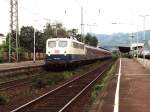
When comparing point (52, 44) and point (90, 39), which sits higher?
point (90, 39)

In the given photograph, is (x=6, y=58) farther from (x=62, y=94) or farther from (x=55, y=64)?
(x=62, y=94)

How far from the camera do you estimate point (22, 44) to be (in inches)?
3607

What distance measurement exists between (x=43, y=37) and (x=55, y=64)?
55.5 m

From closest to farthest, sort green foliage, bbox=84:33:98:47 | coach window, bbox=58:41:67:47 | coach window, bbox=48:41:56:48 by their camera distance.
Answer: coach window, bbox=58:41:67:47
coach window, bbox=48:41:56:48
green foliage, bbox=84:33:98:47

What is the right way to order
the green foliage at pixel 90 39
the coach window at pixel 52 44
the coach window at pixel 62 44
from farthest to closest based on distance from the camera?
the green foliage at pixel 90 39 → the coach window at pixel 52 44 → the coach window at pixel 62 44

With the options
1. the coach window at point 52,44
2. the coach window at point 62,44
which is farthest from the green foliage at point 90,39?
the coach window at point 62,44

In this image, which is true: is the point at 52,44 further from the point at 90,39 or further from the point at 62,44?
the point at 90,39

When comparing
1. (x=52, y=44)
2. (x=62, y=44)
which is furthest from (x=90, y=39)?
(x=62, y=44)

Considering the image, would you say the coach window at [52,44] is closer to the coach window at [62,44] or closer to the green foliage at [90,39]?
the coach window at [62,44]

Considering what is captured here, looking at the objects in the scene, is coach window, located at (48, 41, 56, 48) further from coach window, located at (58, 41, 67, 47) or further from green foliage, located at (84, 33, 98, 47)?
green foliage, located at (84, 33, 98, 47)

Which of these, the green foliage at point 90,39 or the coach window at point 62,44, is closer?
the coach window at point 62,44

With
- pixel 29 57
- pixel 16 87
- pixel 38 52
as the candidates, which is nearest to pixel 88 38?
pixel 38 52

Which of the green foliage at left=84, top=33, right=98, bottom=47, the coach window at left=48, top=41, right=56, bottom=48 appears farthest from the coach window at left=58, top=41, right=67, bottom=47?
the green foliage at left=84, top=33, right=98, bottom=47

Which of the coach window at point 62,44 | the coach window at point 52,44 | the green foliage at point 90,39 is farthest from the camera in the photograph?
the green foliage at point 90,39
